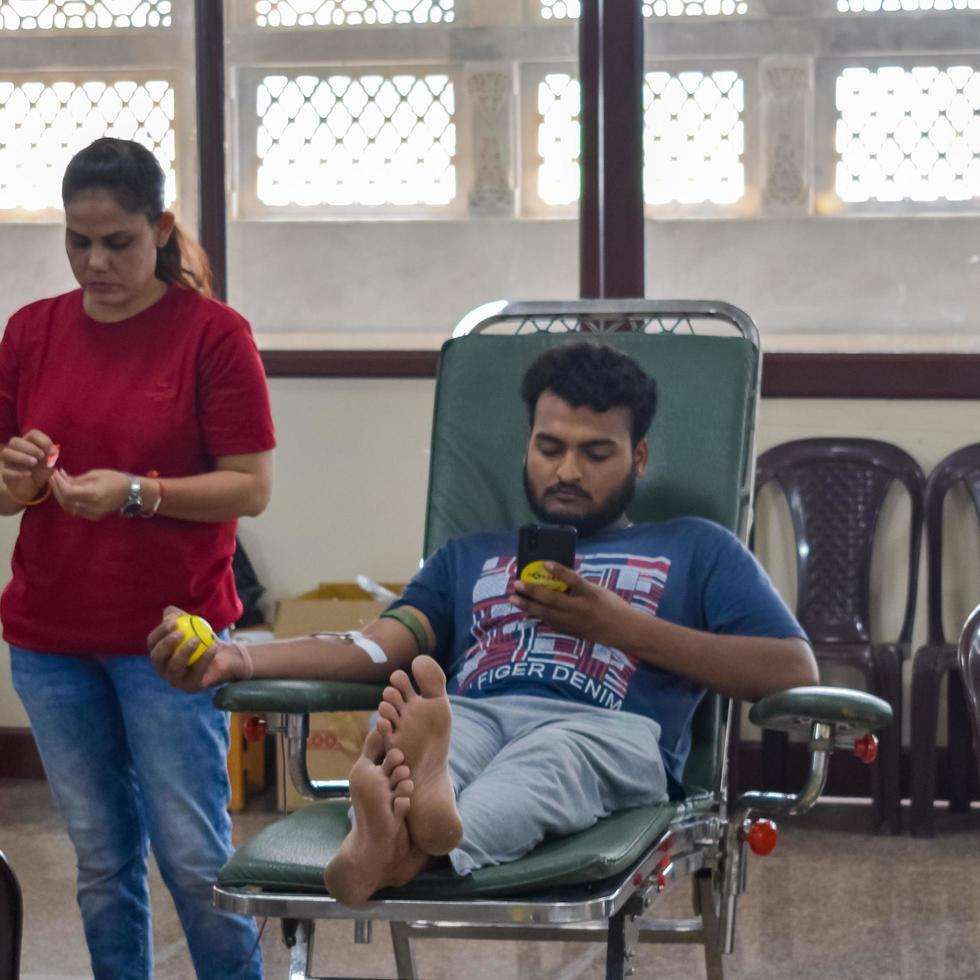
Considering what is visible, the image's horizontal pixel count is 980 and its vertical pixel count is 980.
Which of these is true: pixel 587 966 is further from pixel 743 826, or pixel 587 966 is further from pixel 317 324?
pixel 317 324

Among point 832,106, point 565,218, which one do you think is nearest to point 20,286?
point 565,218

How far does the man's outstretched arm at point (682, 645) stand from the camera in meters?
2.11

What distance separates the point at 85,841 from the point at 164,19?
2.75 m

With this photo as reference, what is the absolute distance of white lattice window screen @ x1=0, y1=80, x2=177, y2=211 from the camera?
4.34 meters

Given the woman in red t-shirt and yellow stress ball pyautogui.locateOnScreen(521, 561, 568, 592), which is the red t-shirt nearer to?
the woman in red t-shirt

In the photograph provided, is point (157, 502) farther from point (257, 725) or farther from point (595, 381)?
point (595, 381)

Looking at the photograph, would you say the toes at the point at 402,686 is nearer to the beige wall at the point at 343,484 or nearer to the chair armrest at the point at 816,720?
the chair armrest at the point at 816,720

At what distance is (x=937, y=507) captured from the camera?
3.79m

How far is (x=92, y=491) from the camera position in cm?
200

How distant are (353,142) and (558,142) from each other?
0.55 m

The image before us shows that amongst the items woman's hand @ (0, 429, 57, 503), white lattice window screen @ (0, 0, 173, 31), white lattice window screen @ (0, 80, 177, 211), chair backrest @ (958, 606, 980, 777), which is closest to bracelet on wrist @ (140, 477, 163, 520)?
woman's hand @ (0, 429, 57, 503)

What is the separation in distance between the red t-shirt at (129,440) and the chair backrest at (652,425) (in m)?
0.43

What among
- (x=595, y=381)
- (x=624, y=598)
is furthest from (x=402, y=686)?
(x=595, y=381)

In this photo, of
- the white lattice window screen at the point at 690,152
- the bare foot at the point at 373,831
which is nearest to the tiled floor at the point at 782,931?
the bare foot at the point at 373,831
